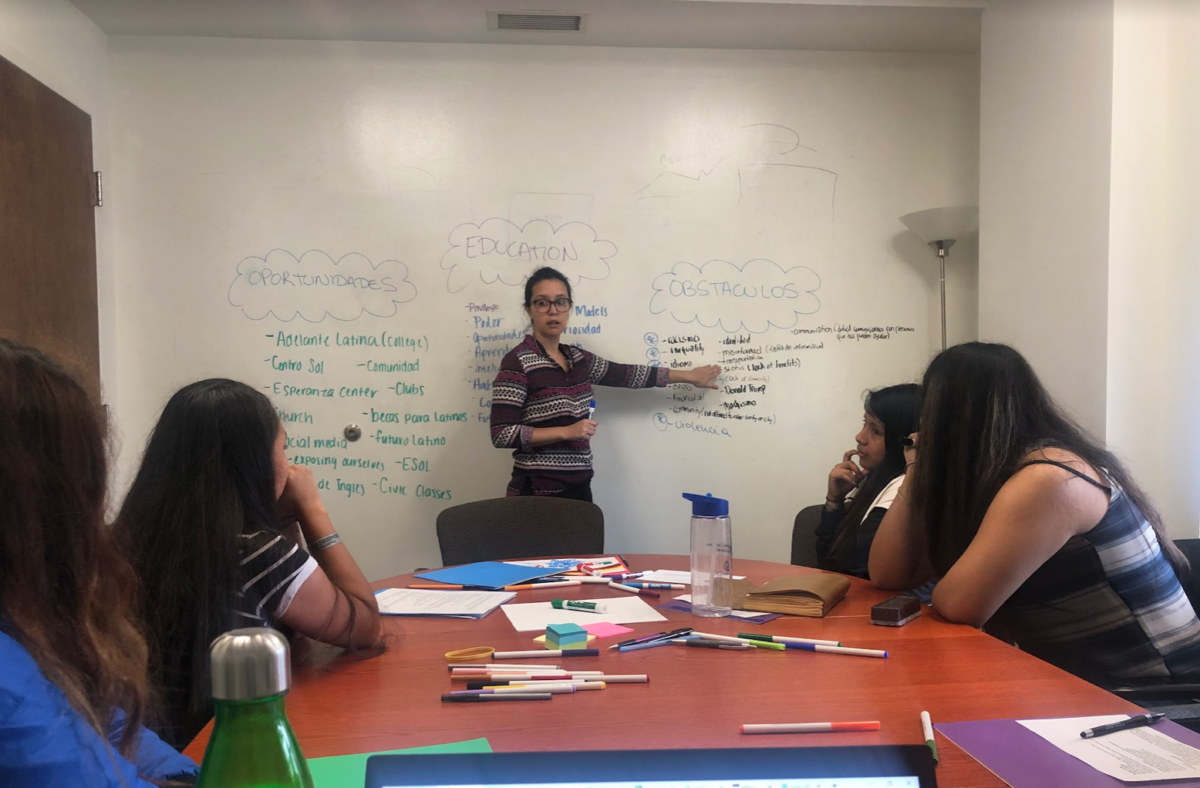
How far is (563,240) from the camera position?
11.5 ft

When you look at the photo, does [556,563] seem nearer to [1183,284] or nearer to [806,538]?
[806,538]

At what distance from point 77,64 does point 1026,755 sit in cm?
369

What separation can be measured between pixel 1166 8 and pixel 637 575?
2500 mm

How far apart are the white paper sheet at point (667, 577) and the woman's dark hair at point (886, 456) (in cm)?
39

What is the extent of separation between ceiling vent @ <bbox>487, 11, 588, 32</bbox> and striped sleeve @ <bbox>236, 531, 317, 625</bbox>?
2538 millimetres

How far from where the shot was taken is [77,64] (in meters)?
3.14

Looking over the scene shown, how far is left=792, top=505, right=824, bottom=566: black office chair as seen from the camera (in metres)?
2.55

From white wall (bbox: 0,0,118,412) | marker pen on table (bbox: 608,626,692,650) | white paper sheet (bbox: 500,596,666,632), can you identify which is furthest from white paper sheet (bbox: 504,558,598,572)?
white wall (bbox: 0,0,118,412)

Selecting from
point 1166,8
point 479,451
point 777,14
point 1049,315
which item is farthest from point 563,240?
point 1166,8

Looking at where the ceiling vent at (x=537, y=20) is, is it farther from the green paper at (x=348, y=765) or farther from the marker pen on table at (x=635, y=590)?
the green paper at (x=348, y=765)

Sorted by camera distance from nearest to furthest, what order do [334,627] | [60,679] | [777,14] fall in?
[60,679], [334,627], [777,14]

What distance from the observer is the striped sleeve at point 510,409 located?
3.11 m

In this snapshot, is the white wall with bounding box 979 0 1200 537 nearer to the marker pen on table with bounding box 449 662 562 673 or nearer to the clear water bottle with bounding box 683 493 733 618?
the clear water bottle with bounding box 683 493 733 618

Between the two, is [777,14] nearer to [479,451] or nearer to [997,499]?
[479,451]
